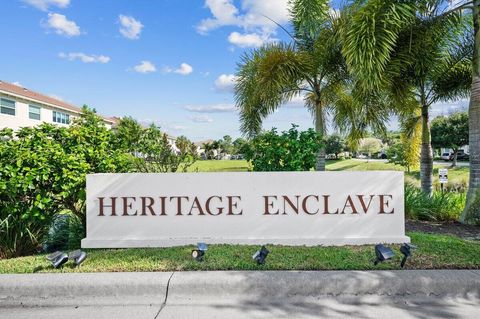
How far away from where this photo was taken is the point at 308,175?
496 centimetres

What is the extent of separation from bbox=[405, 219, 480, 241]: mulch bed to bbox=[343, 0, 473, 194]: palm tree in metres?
2.32

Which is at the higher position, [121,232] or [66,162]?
[66,162]

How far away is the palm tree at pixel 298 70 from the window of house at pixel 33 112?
77.2ft

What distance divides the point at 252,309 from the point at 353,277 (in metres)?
1.10

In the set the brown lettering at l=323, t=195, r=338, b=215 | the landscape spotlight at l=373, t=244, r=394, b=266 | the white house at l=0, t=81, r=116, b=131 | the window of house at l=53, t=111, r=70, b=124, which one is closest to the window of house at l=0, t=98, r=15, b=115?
the white house at l=0, t=81, r=116, b=131

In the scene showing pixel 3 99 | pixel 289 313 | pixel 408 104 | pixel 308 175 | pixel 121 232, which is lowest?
pixel 289 313

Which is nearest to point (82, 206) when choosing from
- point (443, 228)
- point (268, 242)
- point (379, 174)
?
point (268, 242)

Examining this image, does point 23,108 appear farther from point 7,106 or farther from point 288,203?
point 288,203

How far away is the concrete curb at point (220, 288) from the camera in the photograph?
348cm

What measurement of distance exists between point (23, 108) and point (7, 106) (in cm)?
194

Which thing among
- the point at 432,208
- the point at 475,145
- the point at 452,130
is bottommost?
the point at 432,208

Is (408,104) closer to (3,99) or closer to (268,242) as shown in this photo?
(268,242)

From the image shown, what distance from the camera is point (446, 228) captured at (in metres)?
6.49

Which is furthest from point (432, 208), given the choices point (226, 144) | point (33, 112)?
point (226, 144)
